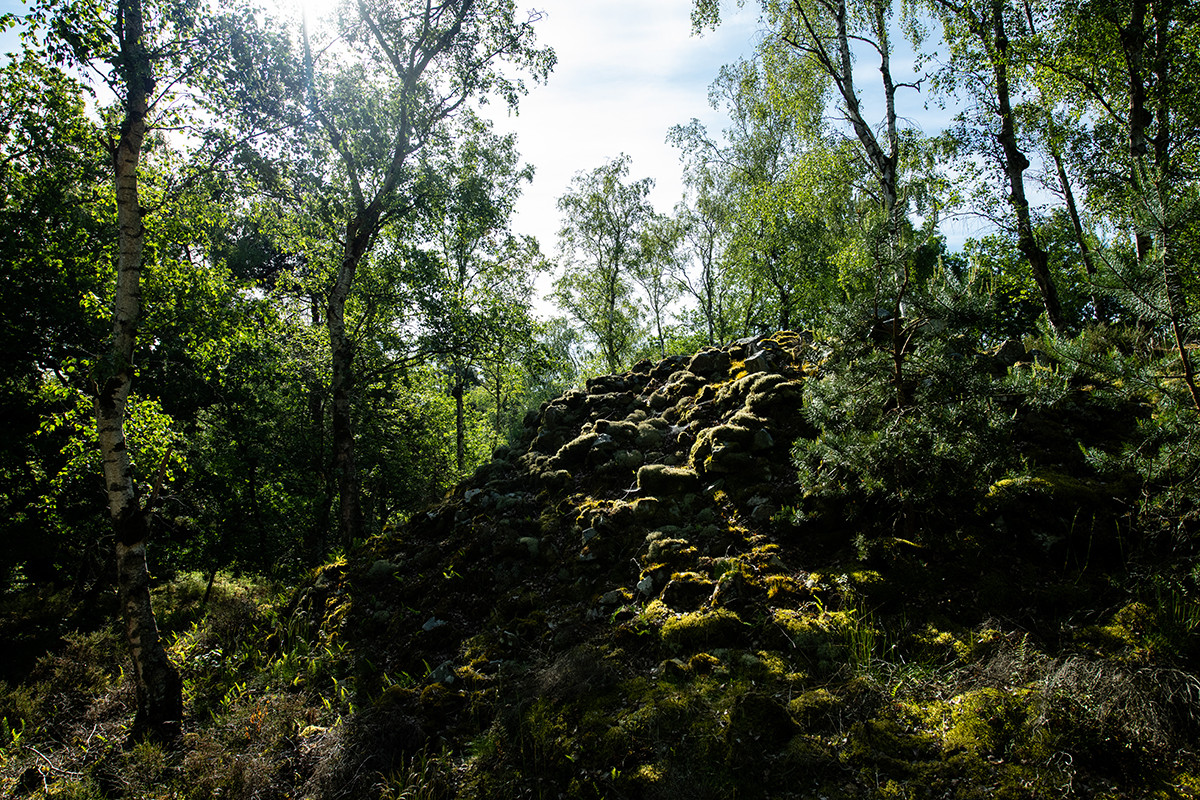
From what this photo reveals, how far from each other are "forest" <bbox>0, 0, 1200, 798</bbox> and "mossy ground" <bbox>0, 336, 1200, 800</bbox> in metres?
0.03

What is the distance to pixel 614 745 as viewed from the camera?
391cm

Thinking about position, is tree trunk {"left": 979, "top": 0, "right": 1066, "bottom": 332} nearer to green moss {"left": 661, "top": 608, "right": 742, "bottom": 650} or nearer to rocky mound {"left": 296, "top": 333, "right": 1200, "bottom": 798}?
rocky mound {"left": 296, "top": 333, "right": 1200, "bottom": 798}

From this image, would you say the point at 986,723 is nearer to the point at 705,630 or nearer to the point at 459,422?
the point at 705,630

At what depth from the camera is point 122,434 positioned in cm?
588

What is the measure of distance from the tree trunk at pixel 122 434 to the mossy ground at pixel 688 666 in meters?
0.48

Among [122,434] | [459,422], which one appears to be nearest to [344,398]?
[122,434]

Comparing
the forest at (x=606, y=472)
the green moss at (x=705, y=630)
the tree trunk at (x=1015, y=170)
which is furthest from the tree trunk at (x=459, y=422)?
the tree trunk at (x=1015, y=170)

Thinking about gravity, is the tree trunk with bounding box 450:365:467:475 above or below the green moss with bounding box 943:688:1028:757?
above

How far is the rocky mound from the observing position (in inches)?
126

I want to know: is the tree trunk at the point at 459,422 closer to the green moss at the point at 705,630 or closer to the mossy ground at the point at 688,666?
the mossy ground at the point at 688,666

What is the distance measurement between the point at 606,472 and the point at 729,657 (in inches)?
153

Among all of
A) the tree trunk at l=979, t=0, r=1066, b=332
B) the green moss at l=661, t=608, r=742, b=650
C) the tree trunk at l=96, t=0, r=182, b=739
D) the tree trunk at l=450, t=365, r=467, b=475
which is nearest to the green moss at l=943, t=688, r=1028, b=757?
the green moss at l=661, t=608, r=742, b=650

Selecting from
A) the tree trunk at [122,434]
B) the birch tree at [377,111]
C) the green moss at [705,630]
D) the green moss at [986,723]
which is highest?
the birch tree at [377,111]

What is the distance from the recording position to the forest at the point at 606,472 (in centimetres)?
362
